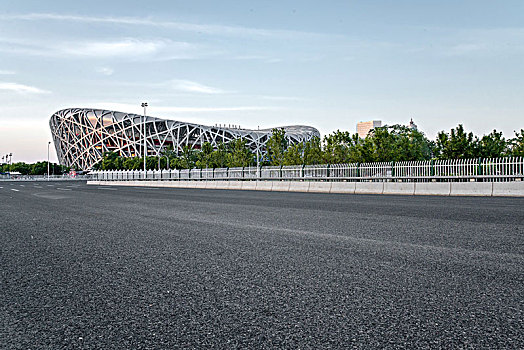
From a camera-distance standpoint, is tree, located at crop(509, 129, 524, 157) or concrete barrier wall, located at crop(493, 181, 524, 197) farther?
tree, located at crop(509, 129, 524, 157)

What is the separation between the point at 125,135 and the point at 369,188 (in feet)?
427

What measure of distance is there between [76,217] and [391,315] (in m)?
9.50

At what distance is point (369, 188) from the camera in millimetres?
24188

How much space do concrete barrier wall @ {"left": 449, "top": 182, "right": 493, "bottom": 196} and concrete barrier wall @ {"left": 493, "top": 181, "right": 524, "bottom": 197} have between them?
253 millimetres

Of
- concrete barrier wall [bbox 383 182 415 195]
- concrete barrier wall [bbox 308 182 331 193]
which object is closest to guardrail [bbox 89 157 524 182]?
concrete barrier wall [bbox 383 182 415 195]

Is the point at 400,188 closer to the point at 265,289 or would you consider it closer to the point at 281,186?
the point at 281,186

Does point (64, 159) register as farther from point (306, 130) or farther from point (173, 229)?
point (173, 229)

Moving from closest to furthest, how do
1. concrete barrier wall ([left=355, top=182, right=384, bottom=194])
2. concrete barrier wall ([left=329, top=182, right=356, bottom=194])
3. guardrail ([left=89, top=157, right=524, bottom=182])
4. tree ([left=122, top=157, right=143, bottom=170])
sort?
guardrail ([left=89, top=157, right=524, bottom=182])
concrete barrier wall ([left=355, top=182, right=384, bottom=194])
concrete barrier wall ([left=329, top=182, right=356, bottom=194])
tree ([left=122, top=157, right=143, bottom=170])

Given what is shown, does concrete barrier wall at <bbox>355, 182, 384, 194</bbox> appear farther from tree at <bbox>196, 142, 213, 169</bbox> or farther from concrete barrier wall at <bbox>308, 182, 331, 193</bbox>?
tree at <bbox>196, 142, 213, 169</bbox>

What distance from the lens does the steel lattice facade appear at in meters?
143

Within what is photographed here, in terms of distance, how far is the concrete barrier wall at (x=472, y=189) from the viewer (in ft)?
65.5

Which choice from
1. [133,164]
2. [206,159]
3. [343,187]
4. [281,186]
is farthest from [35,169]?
[343,187]

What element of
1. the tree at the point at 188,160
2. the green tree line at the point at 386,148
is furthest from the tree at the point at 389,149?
the tree at the point at 188,160

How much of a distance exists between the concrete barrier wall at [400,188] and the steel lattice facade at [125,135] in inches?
4700
